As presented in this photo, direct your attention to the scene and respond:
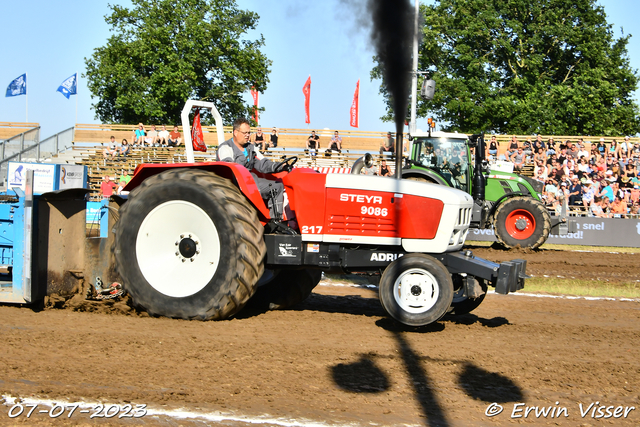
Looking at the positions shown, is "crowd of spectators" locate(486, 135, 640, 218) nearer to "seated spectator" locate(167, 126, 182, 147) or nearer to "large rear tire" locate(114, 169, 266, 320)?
"seated spectator" locate(167, 126, 182, 147)

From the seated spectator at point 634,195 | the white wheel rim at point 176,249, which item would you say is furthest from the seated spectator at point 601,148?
the white wheel rim at point 176,249

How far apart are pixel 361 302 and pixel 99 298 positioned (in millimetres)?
2918

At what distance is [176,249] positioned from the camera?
5.53 meters

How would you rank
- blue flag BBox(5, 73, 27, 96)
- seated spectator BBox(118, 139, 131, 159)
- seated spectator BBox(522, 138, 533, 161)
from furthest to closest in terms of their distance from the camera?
blue flag BBox(5, 73, 27, 96)
seated spectator BBox(118, 139, 131, 159)
seated spectator BBox(522, 138, 533, 161)

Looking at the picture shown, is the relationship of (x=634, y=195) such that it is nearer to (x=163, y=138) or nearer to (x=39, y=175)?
(x=163, y=138)

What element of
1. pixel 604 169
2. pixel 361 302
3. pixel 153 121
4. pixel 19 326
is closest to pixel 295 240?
pixel 361 302

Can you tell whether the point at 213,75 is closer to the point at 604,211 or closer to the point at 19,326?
the point at 604,211

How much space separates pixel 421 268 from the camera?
5.23 m

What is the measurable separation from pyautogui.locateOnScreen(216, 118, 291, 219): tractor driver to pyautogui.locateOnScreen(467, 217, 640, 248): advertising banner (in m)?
12.9

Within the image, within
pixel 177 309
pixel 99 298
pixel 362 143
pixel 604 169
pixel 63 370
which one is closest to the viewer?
pixel 63 370

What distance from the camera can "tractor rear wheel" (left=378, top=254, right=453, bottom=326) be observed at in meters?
5.17

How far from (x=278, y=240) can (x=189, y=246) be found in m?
0.81

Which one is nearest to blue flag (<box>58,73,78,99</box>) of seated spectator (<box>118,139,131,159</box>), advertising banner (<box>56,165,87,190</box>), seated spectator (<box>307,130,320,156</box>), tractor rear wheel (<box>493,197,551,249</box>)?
seated spectator (<box>118,139,131,159</box>)

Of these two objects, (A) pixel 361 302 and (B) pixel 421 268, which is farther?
(A) pixel 361 302
